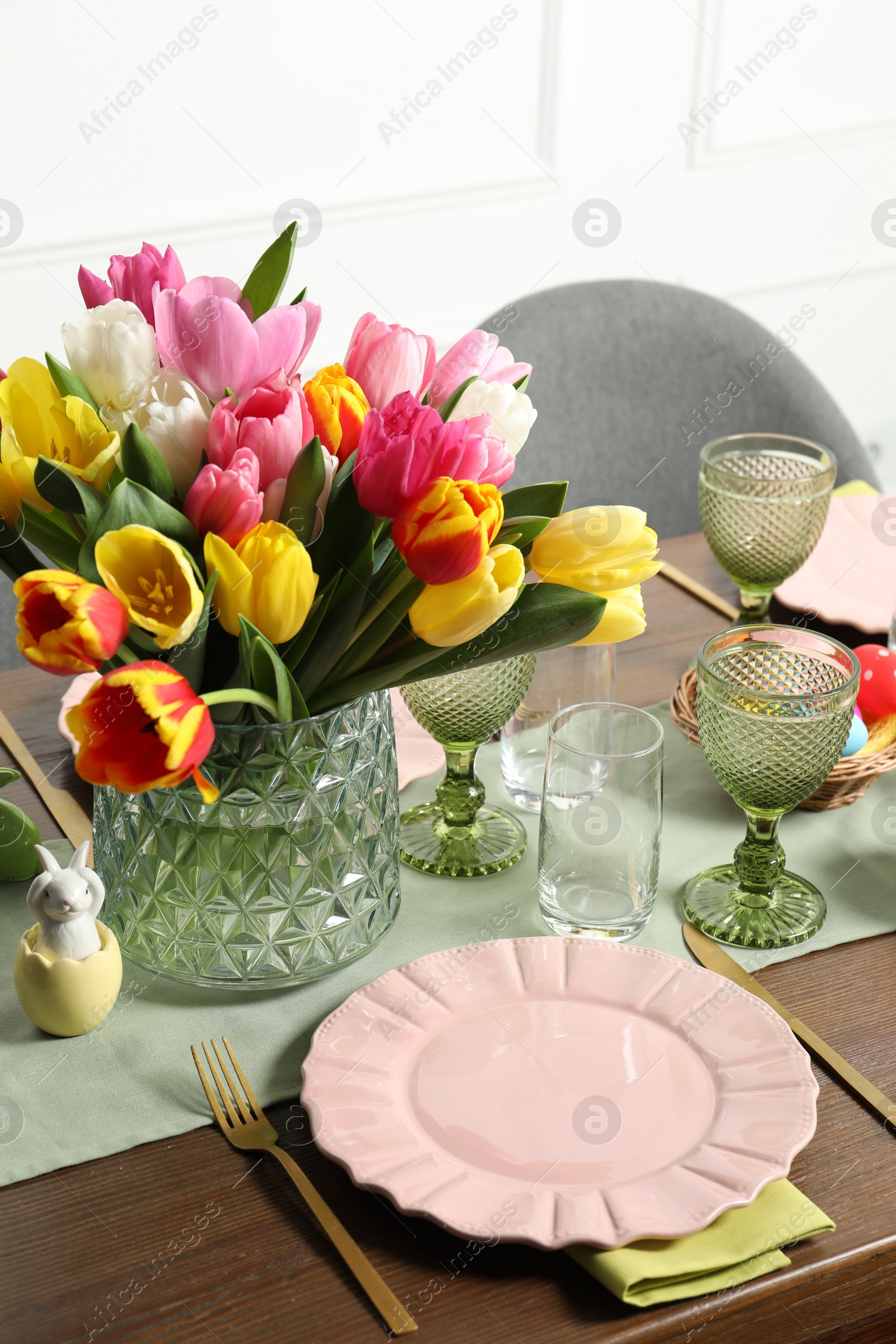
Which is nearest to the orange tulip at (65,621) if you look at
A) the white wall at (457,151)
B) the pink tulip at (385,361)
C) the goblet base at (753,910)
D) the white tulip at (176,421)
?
the white tulip at (176,421)

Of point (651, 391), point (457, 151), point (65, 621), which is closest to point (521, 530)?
point (65, 621)

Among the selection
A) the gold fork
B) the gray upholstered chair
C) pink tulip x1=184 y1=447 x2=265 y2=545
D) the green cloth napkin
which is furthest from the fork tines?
the gray upholstered chair

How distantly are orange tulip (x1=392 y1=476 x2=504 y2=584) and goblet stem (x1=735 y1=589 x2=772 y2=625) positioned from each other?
1.88 ft

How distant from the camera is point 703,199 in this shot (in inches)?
116

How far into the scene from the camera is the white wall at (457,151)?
2.25m

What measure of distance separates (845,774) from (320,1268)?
50cm

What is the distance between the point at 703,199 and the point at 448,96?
0.72 m

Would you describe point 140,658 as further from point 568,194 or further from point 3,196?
point 568,194

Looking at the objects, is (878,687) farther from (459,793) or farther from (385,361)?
(385,361)

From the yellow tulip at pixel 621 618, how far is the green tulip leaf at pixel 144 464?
0.24 meters

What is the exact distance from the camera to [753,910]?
812 mm

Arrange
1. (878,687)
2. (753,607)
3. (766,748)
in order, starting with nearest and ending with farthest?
(766,748) → (878,687) → (753,607)

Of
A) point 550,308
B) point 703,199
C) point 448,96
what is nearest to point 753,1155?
point 550,308

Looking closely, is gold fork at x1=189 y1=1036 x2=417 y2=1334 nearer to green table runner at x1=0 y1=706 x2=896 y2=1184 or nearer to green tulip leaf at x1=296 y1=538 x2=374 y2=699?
green table runner at x1=0 y1=706 x2=896 y2=1184
